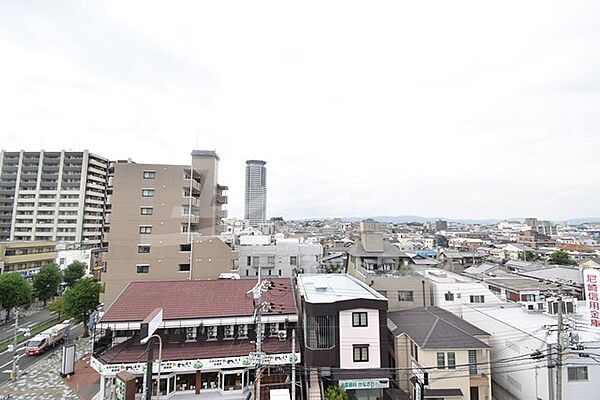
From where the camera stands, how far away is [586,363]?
47.1 feet

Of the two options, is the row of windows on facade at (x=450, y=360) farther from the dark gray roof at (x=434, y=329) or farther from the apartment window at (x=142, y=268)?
the apartment window at (x=142, y=268)

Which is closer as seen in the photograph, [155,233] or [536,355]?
[536,355]

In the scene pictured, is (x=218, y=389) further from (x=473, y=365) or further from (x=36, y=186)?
(x=36, y=186)

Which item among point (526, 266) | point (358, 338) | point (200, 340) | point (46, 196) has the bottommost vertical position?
point (200, 340)

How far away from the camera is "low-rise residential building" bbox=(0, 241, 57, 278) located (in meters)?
36.7

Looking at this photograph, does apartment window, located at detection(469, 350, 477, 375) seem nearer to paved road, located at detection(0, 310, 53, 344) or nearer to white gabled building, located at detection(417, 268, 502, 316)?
white gabled building, located at detection(417, 268, 502, 316)

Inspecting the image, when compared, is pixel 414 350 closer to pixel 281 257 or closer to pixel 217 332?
pixel 217 332

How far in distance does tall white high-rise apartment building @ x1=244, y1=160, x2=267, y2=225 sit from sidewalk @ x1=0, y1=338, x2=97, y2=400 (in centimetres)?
6120

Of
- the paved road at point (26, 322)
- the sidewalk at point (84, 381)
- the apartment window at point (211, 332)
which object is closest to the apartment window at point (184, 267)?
the sidewalk at point (84, 381)

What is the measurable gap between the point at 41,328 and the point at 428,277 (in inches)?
1348

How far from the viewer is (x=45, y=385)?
60.1 ft

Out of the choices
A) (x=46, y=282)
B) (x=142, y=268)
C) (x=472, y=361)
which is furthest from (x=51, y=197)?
(x=472, y=361)

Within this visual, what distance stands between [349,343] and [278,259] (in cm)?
2225

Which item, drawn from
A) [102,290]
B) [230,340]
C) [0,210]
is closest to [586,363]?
[230,340]
